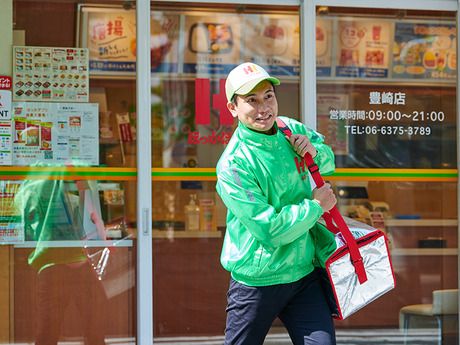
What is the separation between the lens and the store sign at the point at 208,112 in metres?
5.49

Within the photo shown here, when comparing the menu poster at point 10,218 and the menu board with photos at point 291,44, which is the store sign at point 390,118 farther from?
the menu poster at point 10,218

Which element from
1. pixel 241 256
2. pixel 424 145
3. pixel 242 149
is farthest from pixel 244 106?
pixel 424 145

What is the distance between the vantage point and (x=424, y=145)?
5.64m

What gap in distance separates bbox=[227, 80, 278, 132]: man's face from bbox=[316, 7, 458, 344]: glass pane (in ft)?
5.61

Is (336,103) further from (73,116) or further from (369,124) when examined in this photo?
(73,116)

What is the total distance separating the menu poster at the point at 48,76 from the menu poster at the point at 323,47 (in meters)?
1.55

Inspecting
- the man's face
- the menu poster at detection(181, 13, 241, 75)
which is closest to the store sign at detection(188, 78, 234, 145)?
the menu poster at detection(181, 13, 241, 75)

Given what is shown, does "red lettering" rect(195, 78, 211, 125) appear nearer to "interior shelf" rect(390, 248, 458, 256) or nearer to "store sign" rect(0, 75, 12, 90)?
"store sign" rect(0, 75, 12, 90)

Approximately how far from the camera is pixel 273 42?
224 inches

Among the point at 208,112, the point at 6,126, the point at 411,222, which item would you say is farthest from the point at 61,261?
the point at 411,222

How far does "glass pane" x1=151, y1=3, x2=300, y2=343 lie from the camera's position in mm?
5453

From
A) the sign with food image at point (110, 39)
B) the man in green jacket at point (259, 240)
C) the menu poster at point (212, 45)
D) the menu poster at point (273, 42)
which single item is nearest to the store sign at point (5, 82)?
the sign with food image at point (110, 39)

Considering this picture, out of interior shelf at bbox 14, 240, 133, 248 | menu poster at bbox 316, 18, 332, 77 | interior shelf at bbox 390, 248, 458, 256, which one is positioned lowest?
interior shelf at bbox 390, 248, 458, 256

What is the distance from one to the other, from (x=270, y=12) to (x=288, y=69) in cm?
40
